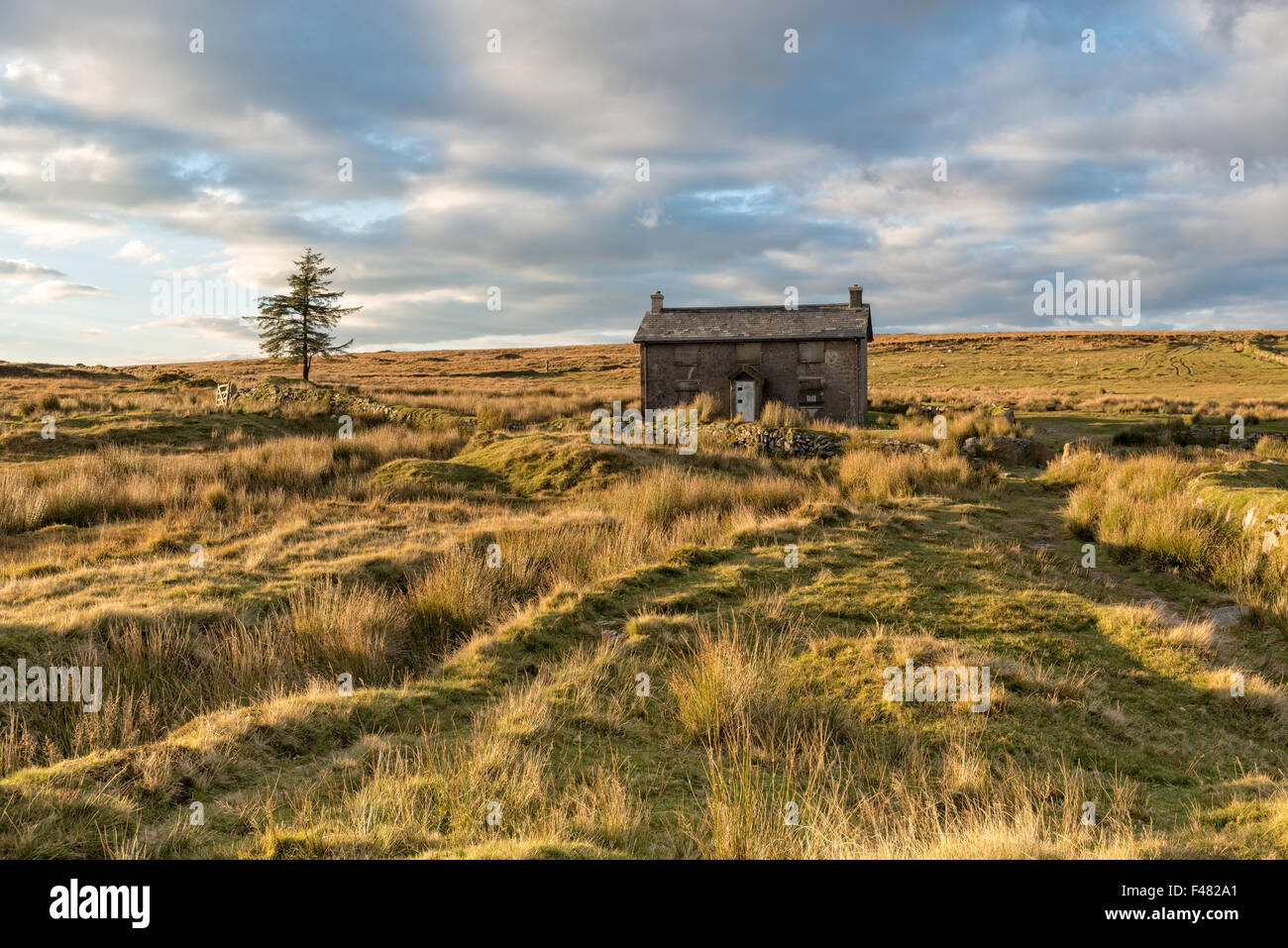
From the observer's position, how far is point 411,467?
1678 centimetres

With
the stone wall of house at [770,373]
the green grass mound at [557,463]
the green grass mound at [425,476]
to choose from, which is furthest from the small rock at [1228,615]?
the stone wall of house at [770,373]

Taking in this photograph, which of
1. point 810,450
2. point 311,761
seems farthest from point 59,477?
point 810,450

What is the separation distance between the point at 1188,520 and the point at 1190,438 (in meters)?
17.4

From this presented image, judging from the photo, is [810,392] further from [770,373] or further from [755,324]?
[755,324]

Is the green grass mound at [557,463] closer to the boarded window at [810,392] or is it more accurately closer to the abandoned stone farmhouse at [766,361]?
the abandoned stone farmhouse at [766,361]

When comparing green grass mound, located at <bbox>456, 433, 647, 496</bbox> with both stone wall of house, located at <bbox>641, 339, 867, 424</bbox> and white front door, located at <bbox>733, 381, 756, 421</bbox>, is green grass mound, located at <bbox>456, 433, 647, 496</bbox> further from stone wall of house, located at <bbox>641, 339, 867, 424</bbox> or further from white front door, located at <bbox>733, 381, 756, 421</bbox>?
stone wall of house, located at <bbox>641, 339, 867, 424</bbox>

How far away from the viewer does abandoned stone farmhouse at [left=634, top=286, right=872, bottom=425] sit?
1252 inches

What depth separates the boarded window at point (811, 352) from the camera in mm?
32000

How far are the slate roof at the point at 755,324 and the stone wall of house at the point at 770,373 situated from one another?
0.40 m

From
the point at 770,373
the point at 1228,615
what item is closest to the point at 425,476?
the point at 1228,615

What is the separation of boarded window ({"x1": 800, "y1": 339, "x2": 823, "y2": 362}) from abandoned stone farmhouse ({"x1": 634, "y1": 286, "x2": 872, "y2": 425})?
40mm

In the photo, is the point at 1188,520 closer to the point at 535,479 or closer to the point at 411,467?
the point at 535,479

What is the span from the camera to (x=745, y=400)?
3222 centimetres

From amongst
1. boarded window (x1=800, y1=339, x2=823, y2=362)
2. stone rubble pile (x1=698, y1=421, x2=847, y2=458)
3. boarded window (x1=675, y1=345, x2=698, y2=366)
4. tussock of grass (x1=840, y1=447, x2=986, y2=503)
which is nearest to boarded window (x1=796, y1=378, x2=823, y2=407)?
boarded window (x1=800, y1=339, x2=823, y2=362)
